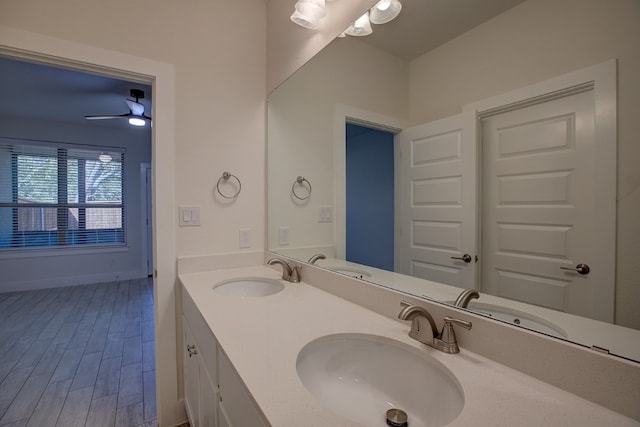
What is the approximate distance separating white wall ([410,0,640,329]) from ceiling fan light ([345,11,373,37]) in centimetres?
37

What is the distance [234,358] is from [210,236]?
1.09 m

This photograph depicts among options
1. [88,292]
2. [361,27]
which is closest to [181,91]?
[361,27]

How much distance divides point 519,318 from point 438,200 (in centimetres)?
41

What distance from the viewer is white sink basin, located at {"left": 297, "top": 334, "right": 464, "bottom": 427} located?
66cm

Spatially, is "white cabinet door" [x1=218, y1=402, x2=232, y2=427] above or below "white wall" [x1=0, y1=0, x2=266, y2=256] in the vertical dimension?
below

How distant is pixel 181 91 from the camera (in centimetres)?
158

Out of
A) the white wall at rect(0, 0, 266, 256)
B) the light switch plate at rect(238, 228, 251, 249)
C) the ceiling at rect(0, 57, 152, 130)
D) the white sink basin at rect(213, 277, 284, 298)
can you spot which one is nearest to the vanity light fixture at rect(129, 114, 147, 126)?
the ceiling at rect(0, 57, 152, 130)

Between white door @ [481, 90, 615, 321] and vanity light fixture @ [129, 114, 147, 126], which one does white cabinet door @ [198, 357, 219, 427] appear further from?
vanity light fixture @ [129, 114, 147, 126]

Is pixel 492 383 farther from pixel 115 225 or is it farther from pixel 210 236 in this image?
pixel 115 225

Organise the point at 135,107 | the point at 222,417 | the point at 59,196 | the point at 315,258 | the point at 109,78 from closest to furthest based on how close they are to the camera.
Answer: the point at 222,417, the point at 315,258, the point at 109,78, the point at 135,107, the point at 59,196

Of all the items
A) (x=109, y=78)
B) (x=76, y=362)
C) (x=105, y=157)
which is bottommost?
(x=76, y=362)

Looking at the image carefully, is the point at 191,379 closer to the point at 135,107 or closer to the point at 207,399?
the point at 207,399

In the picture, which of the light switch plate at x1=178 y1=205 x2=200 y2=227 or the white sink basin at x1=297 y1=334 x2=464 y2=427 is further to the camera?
the light switch plate at x1=178 y1=205 x2=200 y2=227

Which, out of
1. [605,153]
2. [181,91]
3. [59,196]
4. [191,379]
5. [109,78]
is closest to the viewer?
[605,153]
